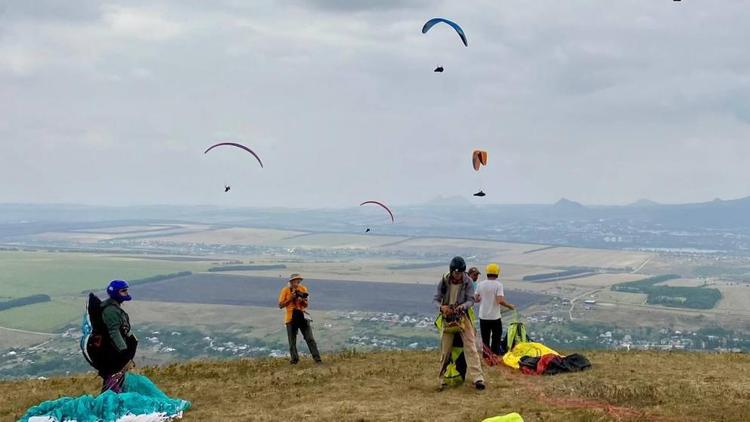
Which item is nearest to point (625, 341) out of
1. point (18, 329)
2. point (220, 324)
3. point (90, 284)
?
point (220, 324)

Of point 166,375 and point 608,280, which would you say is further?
point 608,280

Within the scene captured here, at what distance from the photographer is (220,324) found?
8588cm

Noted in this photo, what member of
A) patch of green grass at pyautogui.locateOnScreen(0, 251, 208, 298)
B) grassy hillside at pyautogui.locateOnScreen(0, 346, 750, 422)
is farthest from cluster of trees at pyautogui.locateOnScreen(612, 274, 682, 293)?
grassy hillside at pyautogui.locateOnScreen(0, 346, 750, 422)

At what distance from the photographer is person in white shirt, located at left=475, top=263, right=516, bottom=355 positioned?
1772 centimetres

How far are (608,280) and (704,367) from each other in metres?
133

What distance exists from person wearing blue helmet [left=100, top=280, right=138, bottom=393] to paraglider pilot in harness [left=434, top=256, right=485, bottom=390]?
6629 millimetres

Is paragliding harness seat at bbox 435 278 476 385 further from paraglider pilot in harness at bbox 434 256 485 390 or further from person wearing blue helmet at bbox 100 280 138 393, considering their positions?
person wearing blue helmet at bbox 100 280 138 393

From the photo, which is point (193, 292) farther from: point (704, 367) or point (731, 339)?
point (704, 367)

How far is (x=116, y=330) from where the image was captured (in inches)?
498

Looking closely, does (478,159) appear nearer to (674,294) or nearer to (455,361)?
(455,361)

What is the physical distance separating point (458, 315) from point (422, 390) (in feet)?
6.60

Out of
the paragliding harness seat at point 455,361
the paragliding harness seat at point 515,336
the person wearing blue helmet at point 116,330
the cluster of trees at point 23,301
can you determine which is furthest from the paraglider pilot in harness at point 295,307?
the cluster of trees at point 23,301

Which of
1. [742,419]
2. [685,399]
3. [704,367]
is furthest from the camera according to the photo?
[704,367]

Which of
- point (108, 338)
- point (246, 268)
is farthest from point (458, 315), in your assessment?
point (246, 268)
